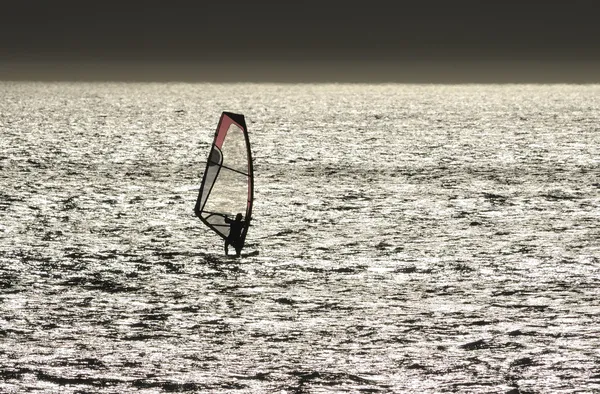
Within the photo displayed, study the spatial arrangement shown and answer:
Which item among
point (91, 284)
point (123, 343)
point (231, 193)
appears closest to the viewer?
point (123, 343)

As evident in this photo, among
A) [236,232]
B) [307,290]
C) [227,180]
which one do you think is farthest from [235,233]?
[307,290]

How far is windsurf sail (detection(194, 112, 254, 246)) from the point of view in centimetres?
2569

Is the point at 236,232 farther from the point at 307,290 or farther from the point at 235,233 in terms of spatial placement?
the point at 307,290

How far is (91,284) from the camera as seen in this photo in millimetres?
23859

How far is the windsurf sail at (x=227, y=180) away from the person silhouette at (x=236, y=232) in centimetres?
13

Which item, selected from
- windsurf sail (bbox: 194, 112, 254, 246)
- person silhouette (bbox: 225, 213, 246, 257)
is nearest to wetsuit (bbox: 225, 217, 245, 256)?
person silhouette (bbox: 225, 213, 246, 257)

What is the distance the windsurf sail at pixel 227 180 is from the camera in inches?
1011

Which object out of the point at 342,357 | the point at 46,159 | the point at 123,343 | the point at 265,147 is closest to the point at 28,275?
the point at 123,343

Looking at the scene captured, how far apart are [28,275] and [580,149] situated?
68.4 metres

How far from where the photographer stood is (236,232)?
25.6 m

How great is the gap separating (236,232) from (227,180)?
1631 millimetres

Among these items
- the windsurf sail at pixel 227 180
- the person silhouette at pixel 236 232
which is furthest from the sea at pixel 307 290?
the windsurf sail at pixel 227 180

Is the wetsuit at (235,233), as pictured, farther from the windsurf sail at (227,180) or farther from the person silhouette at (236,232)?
the windsurf sail at (227,180)

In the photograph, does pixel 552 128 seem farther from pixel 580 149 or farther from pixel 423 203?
pixel 423 203
